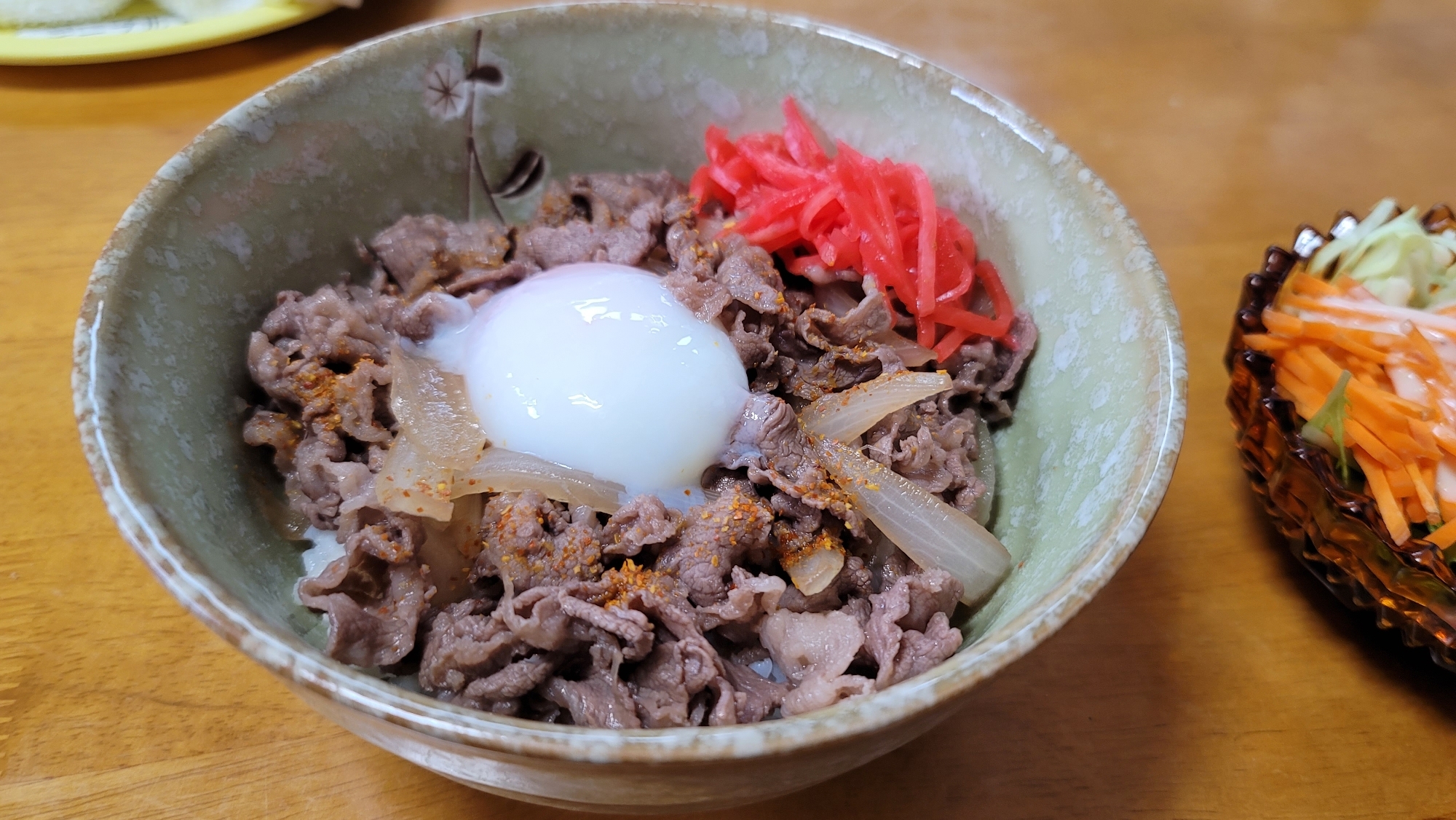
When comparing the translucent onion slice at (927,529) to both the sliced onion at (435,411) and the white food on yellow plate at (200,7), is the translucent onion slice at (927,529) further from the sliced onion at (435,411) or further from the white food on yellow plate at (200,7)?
the white food on yellow plate at (200,7)

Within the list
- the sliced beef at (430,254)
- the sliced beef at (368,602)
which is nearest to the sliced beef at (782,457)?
the sliced beef at (368,602)

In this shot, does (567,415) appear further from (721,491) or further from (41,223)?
(41,223)

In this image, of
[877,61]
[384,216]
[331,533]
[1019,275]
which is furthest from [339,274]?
[1019,275]

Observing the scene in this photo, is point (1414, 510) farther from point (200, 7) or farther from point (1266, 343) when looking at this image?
point (200, 7)

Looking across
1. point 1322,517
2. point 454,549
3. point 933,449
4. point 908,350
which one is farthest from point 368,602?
point 1322,517

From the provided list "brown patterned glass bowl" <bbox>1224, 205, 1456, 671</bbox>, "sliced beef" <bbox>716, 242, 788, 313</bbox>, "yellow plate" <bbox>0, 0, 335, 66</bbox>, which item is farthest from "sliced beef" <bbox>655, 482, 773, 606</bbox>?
"yellow plate" <bbox>0, 0, 335, 66</bbox>

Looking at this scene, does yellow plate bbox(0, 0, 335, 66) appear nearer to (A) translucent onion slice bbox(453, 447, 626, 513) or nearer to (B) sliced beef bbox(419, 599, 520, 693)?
(A) translucent onion slice bbox(453, 447, 626, 513)
